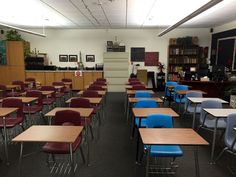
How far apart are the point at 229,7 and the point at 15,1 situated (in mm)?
6076

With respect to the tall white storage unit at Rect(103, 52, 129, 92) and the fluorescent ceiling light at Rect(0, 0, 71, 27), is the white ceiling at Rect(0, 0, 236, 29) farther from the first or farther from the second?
the tall white storage unit at Rect(103, 52, 129, 92)

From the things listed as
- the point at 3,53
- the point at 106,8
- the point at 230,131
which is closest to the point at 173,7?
the point at 106,8

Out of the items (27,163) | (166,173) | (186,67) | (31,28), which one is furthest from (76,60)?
(166,173)

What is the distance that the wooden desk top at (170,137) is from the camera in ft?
7.31

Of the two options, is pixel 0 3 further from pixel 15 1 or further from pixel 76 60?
pixel 76 60

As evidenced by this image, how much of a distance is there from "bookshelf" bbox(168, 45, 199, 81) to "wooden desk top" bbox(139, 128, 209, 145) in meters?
7.71

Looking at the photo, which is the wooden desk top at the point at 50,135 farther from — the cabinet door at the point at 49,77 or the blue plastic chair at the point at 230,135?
the cabinet door at the point at 49,77

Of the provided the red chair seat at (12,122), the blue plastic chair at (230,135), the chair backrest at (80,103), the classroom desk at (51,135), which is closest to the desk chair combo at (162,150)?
the blue plastic chair at (230,135)

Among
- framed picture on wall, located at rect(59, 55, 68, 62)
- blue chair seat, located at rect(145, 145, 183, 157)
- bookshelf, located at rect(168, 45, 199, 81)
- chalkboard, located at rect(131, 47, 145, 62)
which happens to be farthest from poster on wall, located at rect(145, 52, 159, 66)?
blue chair seat, located at rect(145, 145, 183, 157)

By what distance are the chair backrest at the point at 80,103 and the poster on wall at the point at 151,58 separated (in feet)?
23.2

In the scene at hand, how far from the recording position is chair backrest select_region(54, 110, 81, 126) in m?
3.00

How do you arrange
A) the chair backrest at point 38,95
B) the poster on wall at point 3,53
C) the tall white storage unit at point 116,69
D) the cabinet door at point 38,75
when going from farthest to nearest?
the tall white storage unit at point 116,69
the cabinet door at point 38,75
the poster on wall at point 3,53
the chair backrest at point 38,95

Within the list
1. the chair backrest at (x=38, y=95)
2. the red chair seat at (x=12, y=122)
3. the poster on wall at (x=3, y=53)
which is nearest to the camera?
the red chair seat at (x=12, y=122)

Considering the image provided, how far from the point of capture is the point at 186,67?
1013 centimetres
